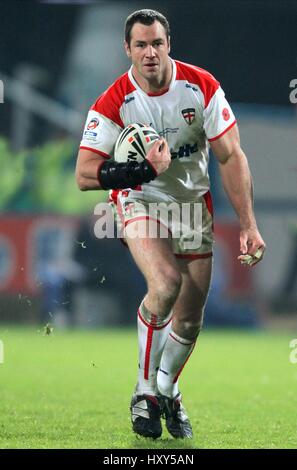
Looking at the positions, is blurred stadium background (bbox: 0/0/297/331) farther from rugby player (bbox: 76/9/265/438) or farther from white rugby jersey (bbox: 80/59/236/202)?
white rugby jersey (bbox: 80/59/236/202)

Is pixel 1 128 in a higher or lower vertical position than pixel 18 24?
lower

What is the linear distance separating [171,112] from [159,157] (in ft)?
1.39

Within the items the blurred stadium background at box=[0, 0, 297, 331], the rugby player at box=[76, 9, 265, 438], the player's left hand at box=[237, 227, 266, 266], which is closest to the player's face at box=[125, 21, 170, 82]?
the rugby player at box=[76, 9, 265, 438]

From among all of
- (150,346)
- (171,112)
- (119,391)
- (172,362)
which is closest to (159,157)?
(171,112)

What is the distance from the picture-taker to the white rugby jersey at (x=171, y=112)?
5.98 m

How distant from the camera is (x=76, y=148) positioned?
1667cm

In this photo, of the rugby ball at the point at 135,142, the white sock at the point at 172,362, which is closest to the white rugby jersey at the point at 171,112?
the rugby ball at the point at 135,142

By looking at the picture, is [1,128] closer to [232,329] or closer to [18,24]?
[18,24]

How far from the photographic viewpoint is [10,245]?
49.9 ft

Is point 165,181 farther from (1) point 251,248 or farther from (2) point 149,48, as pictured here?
(2) point 149,48

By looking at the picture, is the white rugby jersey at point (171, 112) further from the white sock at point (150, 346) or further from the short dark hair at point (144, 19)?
the white sock at point (150, 346)

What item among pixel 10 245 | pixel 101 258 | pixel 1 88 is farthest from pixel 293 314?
pixel 1 88

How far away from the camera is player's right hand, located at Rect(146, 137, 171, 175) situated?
223 inches

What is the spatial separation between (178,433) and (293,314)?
10158mm
